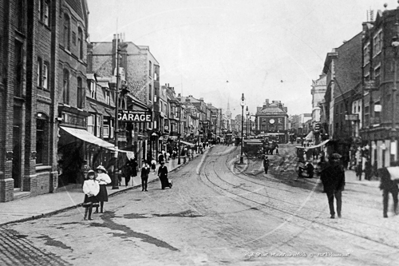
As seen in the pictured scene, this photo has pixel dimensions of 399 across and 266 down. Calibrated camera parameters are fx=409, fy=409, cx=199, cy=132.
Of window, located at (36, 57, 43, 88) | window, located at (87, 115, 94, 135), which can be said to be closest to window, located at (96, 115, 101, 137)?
window, located at (87, 115, 94, 135)

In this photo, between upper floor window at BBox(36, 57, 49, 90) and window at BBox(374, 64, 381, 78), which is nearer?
window at BBox(374, 64, 381, 78)

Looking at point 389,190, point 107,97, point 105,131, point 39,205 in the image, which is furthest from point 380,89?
point 107,97

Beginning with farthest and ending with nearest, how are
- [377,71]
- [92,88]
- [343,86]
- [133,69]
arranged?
1. [133,69]
2. [92,88]
3. [343,86]
4. [377,71]

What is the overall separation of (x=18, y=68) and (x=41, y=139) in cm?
371

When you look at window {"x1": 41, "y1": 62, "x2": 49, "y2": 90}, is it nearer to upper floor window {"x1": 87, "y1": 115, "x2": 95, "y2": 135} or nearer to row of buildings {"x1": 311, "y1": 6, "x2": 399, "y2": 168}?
upper floor window {"x1": 87, "y1": 115, "x2": 95, "y2": 135}

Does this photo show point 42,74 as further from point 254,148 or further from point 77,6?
point 254,148

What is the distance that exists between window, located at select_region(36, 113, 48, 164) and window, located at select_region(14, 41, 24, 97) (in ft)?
6.53

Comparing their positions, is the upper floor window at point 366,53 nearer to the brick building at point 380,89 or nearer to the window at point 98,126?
the brick building at point 380,89

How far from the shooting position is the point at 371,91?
13797mm

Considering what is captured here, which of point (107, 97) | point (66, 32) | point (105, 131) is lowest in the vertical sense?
point (105, 131)

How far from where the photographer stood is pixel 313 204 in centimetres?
1331

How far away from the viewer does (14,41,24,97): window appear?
16047 mm

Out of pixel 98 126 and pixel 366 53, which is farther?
pixel 98 126

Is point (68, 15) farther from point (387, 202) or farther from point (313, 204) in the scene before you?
point (387, 202)
